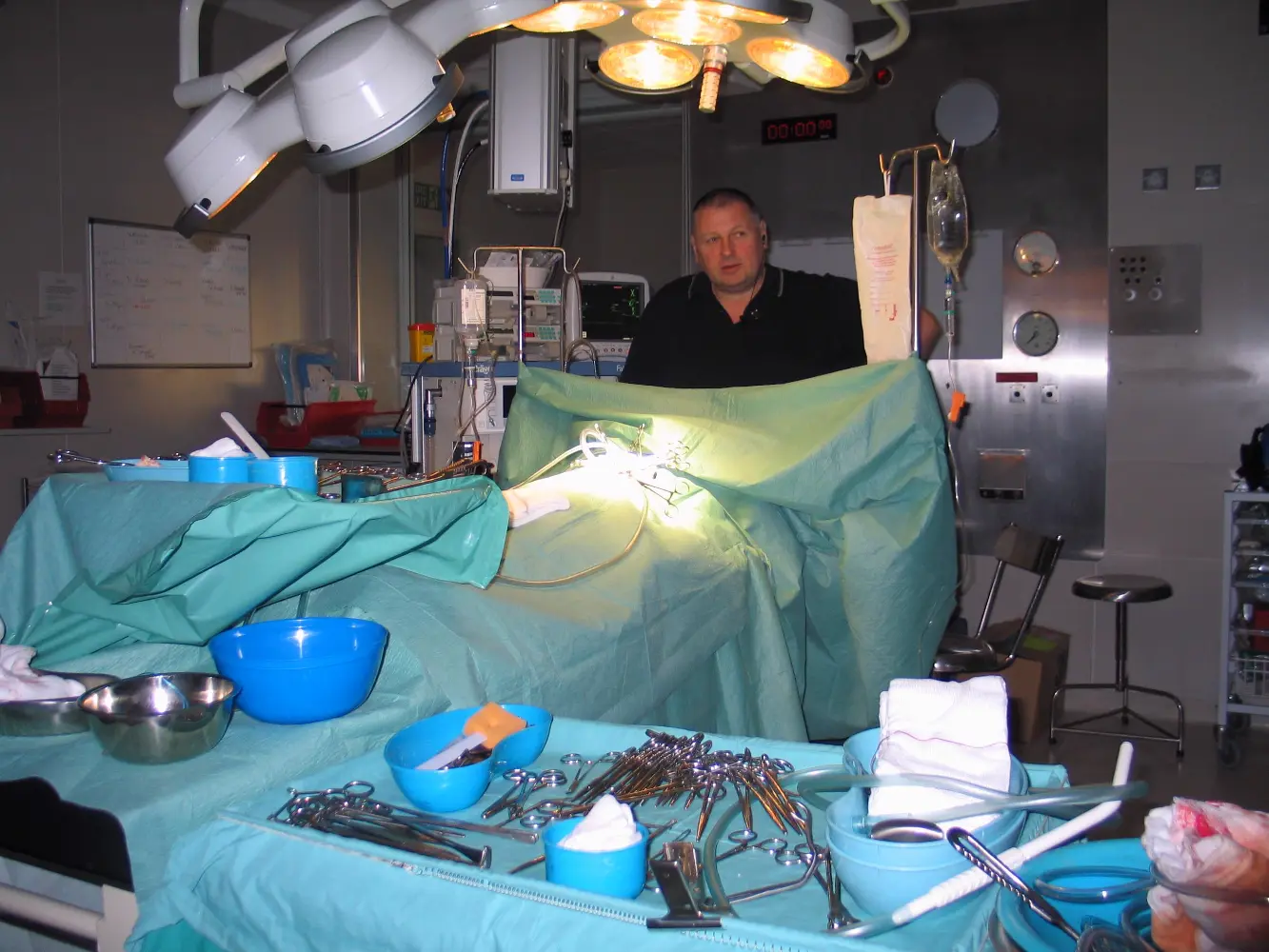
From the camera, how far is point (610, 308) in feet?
14.2

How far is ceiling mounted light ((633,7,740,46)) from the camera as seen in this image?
2002mm

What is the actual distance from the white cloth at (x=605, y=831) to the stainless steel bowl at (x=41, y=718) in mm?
667

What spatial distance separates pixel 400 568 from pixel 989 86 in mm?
4136

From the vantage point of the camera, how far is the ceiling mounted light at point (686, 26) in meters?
2.00

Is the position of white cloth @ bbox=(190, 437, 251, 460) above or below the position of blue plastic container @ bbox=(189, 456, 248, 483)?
above

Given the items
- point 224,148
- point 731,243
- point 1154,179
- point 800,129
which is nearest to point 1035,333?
point 1154,179

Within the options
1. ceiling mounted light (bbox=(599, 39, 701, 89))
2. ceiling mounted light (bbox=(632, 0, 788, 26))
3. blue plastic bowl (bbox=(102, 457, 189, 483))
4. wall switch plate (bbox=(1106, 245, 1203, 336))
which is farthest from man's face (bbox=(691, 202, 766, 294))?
wall switch plate (bbox=(1106, 245, 1203, 336))

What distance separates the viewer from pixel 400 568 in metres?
1.48

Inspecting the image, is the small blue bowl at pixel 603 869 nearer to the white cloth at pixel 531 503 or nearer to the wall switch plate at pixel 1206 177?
the white cloth at pixel 531 503

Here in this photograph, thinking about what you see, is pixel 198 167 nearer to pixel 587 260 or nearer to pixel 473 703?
pixel 473 703

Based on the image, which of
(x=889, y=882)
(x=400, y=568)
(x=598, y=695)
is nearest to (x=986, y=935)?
(x=889, y=882)

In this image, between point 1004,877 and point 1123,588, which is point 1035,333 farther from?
point 1004,877

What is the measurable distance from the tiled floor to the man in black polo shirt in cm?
156

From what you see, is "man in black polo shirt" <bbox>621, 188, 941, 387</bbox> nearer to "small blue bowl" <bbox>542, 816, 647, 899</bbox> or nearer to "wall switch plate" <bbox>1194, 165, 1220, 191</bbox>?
"small blue bowl" <bbox>542, 816, 647, 899</bbox>
